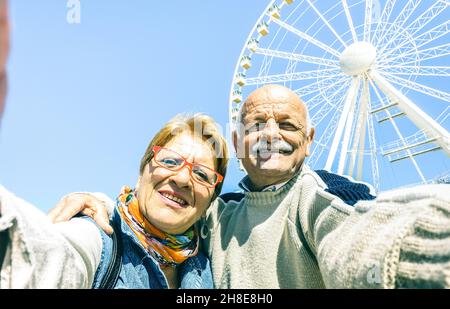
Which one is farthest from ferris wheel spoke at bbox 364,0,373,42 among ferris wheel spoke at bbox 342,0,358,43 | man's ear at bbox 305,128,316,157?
man's ear at bbox 305,128,316,157

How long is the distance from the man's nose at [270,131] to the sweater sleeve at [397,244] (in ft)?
2.93

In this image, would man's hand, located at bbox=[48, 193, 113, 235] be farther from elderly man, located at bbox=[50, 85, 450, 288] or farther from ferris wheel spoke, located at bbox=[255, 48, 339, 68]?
ferris wheel spoke, located at bbox=[255, 48, 339, 68]

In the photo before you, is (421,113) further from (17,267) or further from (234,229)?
(17,267)

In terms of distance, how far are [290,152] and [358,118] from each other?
1114 cm

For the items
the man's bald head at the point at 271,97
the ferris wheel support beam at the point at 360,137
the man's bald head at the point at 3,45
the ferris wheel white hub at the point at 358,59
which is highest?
the ferris wheel white hub at the point at 358,59

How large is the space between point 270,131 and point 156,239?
903mm

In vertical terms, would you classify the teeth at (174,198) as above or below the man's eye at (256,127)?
below

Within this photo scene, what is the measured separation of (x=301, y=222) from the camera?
2057 millimetres

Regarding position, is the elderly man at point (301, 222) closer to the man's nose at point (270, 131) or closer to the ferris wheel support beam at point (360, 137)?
the man's nose at point (270, 131)

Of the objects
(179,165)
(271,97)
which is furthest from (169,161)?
(271,97)

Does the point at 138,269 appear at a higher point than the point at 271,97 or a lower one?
lower

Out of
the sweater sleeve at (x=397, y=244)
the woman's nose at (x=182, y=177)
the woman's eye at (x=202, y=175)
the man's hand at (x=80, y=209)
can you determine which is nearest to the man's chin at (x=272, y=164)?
the woman's eye at (x=202, y=175)

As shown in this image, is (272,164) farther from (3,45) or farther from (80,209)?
(3,45)

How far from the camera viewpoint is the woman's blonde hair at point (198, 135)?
2.43m
